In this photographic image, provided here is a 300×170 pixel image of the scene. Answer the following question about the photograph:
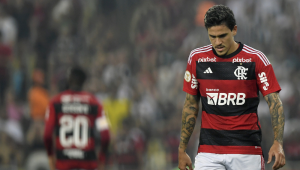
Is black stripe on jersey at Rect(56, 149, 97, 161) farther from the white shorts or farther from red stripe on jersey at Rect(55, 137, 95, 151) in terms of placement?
the white shorts

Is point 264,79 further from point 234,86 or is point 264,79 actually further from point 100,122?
point 100,122

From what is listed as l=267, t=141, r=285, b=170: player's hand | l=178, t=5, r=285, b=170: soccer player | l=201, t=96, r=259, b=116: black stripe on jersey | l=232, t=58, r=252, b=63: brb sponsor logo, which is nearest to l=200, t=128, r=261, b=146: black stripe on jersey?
l=178, t=5, r=285, b=170: soccer player

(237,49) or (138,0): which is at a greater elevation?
(138,0)

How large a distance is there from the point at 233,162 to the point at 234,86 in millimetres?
623

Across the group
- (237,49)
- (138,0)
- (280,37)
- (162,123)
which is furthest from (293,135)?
(237,49)

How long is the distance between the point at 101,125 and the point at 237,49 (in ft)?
7.03

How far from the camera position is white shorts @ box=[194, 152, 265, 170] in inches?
140

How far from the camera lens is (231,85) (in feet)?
11.8

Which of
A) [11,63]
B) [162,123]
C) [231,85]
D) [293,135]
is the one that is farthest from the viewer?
[11,63]

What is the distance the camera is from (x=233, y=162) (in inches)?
141

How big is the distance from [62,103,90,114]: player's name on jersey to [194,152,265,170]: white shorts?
1978 millimetres

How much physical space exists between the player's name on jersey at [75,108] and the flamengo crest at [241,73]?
7.12ft

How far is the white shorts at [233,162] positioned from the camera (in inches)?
140

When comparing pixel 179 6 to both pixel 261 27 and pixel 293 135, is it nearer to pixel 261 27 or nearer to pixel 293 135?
pixel 261 27
